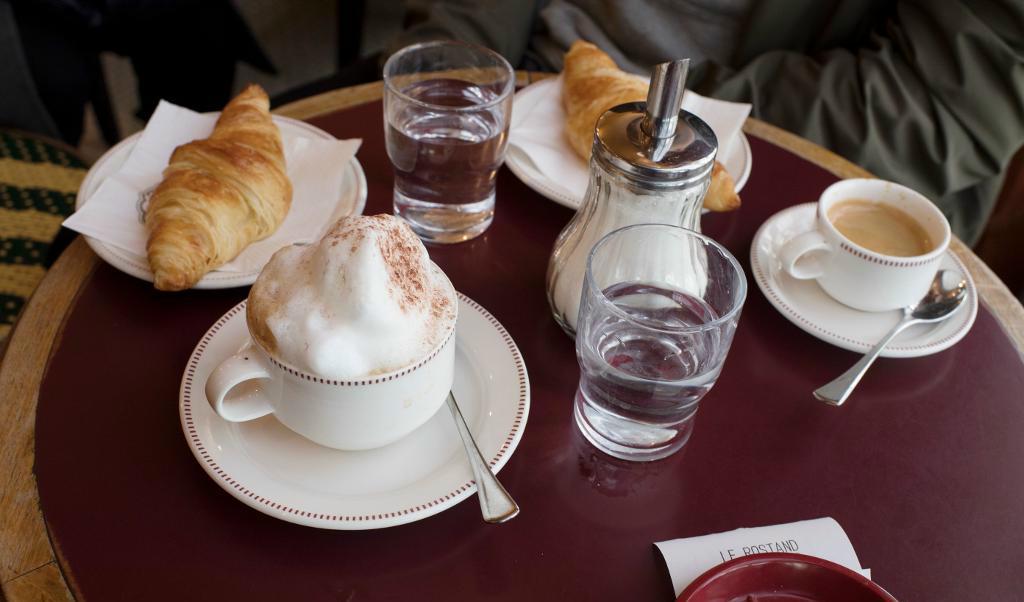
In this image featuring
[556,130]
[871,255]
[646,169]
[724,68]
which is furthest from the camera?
[724,68]

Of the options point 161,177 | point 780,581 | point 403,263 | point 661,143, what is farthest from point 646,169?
point 161,177

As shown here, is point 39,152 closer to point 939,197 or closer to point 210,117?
point 210,117

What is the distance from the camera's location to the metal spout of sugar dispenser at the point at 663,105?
2.01 feet

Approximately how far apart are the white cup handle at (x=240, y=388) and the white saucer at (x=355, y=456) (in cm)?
3

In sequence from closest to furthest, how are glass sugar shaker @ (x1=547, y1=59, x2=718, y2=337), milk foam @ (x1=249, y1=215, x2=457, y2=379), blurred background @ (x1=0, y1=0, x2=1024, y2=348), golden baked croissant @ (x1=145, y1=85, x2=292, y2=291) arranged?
milk foam @ (x1=249, y1=215, x2=457, y2=379) → glass sugar shaker @ (x1=547, y1=59, x2=718, y2=337) → golden baked croissant @ (x1=145, y1=85, x2=292, y2=291) → blurred background @ (x1=0, y1=0, x2=1024, y2=348)

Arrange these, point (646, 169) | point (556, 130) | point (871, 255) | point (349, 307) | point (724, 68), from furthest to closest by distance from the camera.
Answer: point (724, 68) → point (556, 130) → point (871, 255) → point (646, 169) → point (349, 307)

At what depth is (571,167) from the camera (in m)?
0.94

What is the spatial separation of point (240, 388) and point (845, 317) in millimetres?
529

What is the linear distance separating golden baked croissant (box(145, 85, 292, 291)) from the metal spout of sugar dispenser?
39 centimetres

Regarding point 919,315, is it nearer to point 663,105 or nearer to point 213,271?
point 663,105

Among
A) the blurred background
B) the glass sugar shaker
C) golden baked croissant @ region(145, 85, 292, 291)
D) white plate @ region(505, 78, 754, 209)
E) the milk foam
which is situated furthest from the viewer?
the blurred background

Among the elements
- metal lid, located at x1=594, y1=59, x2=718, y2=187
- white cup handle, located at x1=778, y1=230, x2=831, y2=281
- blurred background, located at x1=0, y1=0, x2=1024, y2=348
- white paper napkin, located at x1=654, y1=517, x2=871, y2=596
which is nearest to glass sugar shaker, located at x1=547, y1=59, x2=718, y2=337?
metal lid, located at x1=594, y1=59, x2=718, y2=187

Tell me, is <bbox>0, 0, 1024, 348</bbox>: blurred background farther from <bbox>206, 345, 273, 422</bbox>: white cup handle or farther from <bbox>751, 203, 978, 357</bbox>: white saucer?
<bbox>206, 345, 273, 422</bbox>: white cup handle

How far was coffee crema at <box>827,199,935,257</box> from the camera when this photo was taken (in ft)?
2.65
